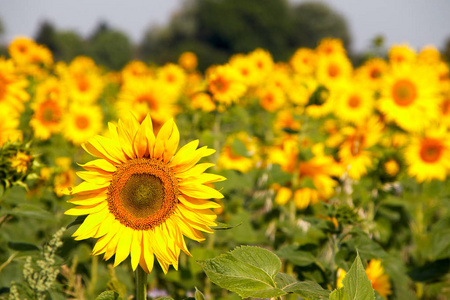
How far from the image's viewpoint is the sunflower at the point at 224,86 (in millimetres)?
3412

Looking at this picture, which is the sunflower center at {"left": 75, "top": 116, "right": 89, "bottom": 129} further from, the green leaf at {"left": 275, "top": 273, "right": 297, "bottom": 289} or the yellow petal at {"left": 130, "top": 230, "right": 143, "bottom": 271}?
the green leaf at {"left": 275, "top": 273, "right": 297, "bottom": 289}

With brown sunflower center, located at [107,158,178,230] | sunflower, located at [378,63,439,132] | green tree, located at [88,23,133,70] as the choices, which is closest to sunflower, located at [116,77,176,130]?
sunflower, located at [378,63,439,132]

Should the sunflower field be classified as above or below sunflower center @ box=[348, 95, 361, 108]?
below

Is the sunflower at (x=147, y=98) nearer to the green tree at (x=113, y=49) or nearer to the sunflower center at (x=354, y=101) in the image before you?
the sunflower center at (x=354, y=101)

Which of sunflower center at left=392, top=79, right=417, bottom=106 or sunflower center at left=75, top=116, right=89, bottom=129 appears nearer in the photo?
sunflower center at left=392, top=79, right=417, bottom=106

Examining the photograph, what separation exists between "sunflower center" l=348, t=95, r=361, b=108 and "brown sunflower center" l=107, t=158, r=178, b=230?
3506 mm

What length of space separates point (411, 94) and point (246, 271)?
3.75 metres

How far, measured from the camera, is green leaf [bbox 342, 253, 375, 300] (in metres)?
1.16

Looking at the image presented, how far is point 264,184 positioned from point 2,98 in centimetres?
201

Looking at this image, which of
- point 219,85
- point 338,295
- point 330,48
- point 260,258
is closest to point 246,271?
point 260,258

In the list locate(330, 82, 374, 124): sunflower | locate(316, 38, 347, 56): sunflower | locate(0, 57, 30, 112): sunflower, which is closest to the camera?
locate(0, 57, 30, 112): sunflower

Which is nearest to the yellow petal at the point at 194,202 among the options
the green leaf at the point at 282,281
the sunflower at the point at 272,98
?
the green leaf at the point at 282,281

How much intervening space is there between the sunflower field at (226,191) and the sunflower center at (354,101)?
0.06 ft

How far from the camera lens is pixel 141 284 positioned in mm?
1443
